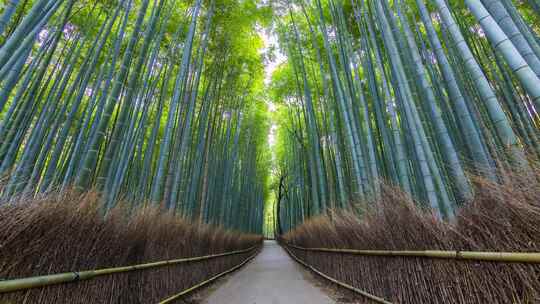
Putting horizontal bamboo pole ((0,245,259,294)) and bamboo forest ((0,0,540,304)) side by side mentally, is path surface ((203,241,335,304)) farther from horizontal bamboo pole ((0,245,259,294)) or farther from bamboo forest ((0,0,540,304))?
horizontal bamboo pole ((0,245,259,294))

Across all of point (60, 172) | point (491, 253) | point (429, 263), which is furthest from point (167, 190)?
point (491, 253)

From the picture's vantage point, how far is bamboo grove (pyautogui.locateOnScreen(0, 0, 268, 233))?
2422 millimetres

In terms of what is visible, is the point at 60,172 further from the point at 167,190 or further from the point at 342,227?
the point at 342,227

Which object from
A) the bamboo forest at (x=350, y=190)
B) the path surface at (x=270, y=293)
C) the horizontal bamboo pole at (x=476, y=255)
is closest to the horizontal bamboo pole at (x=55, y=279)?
the bamboo forest at (x=350, y=190)

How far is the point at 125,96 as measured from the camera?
2.71m

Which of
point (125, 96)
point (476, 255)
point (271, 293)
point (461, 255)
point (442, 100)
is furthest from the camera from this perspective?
point (271, 293)

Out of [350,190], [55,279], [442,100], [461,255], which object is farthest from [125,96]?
[350,190]

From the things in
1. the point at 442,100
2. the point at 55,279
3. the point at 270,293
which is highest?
the point at 442,100

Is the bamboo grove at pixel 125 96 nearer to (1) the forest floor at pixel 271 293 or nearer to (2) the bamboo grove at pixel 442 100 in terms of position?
(1) the forest floor at pixel 271 293

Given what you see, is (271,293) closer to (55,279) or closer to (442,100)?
(55,279)

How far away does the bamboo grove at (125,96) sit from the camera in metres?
2.42

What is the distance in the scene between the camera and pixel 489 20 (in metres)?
1.47

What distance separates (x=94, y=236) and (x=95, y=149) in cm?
84

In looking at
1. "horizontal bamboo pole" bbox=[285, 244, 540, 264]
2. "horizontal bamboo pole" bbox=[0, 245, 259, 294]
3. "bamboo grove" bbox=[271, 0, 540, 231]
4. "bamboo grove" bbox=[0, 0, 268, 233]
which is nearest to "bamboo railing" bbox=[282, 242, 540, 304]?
"horizontal bamboo pole" bbox=[285, 244, 540, 264]
